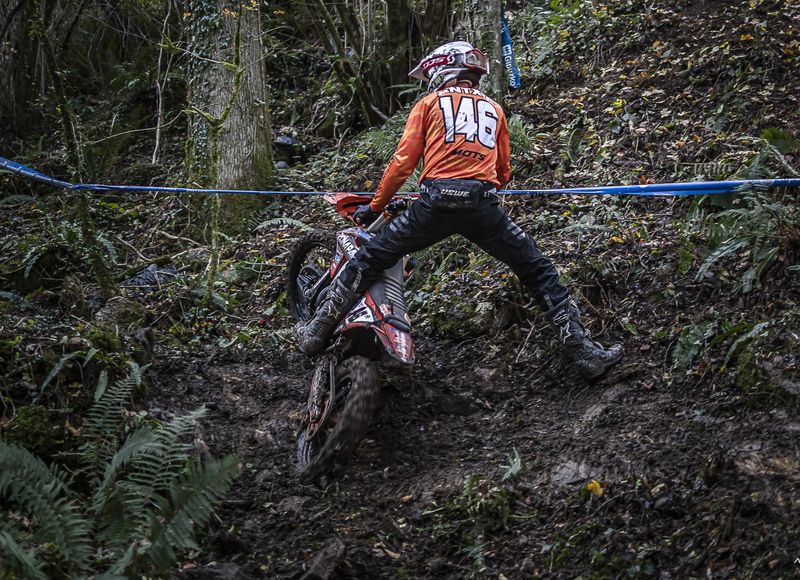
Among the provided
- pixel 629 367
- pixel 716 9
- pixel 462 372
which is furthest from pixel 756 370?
pixel 716 9

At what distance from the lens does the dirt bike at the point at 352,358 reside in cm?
464

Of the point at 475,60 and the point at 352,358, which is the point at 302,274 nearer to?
the point at 352,358

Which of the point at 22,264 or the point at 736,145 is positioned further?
the point at 22,264

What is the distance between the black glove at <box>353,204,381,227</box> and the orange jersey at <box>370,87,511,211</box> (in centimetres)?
32

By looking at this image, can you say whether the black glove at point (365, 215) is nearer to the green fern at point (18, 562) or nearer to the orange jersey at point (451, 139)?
the orange jersey at point (451, 139)

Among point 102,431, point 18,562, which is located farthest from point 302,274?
point 18,562

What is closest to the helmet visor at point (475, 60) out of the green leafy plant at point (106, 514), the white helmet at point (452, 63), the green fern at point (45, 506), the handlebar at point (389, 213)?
the white helmet at point (452, 63)

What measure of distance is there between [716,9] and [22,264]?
8.04 meters

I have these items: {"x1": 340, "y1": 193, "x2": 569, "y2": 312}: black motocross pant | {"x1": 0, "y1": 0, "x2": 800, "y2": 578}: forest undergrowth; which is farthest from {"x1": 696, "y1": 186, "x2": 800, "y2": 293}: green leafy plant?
{"x1": 340, "y1": 193, "x2": 569, "y2": 312}: black motocross pant

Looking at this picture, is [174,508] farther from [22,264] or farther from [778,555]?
[22,264]

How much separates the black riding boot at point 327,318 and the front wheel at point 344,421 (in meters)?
0.57

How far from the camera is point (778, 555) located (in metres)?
3.23

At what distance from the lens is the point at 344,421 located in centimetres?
459

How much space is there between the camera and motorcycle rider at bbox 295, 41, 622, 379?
5.10 metres
